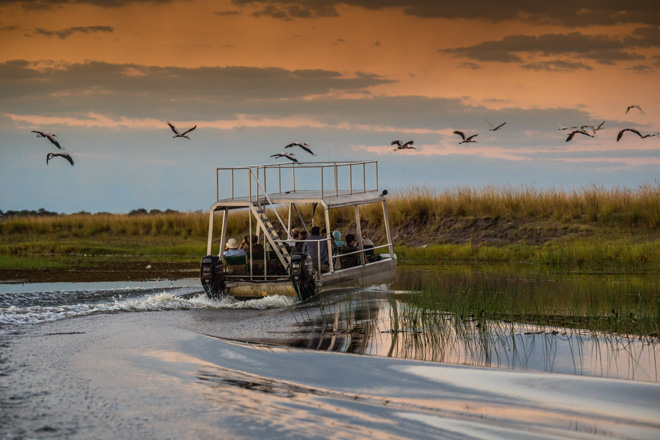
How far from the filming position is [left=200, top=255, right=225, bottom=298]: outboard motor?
756 inches

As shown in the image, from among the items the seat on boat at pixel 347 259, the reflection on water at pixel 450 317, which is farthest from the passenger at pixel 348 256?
the reflection on water at pixel 450 317

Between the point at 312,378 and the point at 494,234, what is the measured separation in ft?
80.6

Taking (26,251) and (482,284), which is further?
(26,251)

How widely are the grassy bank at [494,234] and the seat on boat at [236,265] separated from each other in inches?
476

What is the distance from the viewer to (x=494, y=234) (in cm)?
3491

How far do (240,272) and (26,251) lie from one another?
22080 mm

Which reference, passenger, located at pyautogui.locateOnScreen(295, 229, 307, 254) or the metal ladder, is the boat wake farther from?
passenger, located at pyautogui.locateOnScreen(295, 229, 307, 254)

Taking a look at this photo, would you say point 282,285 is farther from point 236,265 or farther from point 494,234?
point 494,234

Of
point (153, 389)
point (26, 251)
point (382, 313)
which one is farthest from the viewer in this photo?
point (26, 251)

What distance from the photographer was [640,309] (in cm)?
1606

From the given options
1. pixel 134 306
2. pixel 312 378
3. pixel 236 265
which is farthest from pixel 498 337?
pixel 134 306

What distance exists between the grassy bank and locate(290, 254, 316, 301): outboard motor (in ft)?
37.8

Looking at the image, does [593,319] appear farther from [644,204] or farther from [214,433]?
[644,204]

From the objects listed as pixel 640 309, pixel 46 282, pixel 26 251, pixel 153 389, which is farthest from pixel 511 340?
pixel 26 251
